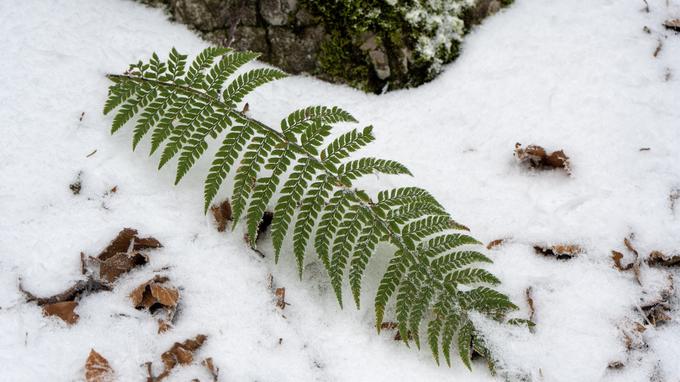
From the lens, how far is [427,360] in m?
2.55

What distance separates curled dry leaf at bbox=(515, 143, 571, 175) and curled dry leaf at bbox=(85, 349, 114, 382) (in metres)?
2.66

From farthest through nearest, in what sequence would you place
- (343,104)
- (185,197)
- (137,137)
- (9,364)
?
1. (343,104)
2. (185,197)
3. (137,137)
4. (9,364)

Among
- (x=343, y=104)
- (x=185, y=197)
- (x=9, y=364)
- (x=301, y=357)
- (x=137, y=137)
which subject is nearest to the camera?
(x=9, y=364)

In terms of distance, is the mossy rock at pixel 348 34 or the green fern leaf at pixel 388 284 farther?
the mossy rock at pixel 348 34

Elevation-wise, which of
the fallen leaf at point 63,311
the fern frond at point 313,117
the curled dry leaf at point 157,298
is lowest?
the fallen leaf at point 63,311

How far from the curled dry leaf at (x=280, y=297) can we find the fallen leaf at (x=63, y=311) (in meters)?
0.98

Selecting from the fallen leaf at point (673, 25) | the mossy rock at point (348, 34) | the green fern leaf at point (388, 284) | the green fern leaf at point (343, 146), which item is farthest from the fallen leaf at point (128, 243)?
the fallen leaf at point (673, 25)

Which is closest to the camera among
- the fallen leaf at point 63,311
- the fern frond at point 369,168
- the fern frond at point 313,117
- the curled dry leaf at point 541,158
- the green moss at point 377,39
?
the fallen leaf at point 63,311

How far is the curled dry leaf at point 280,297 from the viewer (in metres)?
2.66

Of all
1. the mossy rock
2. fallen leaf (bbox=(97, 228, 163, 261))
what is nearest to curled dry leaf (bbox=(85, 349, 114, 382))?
fallen leaf (bbox=(97, 228, 163, 261))

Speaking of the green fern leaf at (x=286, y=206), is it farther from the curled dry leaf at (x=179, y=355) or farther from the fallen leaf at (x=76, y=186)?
the fallen leaf at (x=76, y=186)

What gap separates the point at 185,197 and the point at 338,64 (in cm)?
158

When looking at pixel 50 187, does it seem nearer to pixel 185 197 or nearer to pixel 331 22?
pixel 185 197

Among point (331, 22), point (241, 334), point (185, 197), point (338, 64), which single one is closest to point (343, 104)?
point (338, 64)
